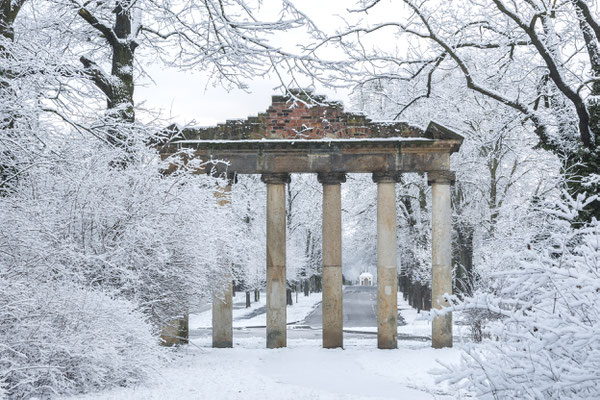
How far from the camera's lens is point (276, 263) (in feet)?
60.7

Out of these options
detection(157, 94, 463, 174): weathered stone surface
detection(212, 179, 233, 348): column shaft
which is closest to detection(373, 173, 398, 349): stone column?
detection(157, 94, 463, 174): weathered stone surface

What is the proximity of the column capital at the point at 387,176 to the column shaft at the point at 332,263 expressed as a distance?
1.20m

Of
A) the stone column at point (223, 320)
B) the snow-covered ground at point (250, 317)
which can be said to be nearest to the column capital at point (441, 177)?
the stone column at point (223, 320)

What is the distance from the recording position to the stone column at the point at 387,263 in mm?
18172

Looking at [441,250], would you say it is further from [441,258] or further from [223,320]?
[223,320]

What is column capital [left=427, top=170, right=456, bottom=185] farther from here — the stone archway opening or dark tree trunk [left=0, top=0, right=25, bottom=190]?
dark tree trunk [left=0, top=0, right=25, bottom=190]

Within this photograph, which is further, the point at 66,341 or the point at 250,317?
the point at 250,317

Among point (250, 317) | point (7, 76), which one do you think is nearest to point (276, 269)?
point (7, 76)

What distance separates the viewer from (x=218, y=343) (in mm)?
18594

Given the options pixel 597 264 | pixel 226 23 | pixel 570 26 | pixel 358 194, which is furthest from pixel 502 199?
pixel 597 264

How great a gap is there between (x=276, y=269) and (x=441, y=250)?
4.87 meters

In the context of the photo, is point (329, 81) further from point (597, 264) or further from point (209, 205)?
point (209, 205)

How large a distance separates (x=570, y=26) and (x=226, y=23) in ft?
33.1

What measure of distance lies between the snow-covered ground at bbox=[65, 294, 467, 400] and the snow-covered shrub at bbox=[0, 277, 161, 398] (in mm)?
414
